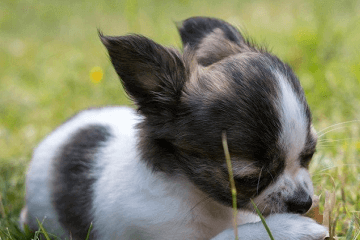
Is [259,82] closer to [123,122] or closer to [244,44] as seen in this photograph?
[244,44]

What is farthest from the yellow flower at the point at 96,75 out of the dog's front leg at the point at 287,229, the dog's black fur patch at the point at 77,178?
the dog's front leg at the point at 287,229

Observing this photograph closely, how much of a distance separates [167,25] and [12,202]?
654 cm

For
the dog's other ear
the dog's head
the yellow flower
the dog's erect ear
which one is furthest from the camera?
the yellow flower

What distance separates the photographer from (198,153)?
11.3 ft

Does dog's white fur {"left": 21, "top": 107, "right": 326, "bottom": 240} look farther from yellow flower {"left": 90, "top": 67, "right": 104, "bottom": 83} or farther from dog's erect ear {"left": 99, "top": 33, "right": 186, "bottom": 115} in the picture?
yellow flower {"left": 90, "top": 67, "right": 104, "bottom": 83}

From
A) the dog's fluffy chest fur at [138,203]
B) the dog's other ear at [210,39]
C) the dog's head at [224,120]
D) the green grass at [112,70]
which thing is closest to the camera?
the dog's head at [224,120]

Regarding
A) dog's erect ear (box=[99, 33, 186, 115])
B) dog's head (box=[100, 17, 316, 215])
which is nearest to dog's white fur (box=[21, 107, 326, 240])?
dog's head (box=[100, 17, 316, 215])

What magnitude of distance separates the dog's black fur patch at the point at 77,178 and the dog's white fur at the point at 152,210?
0.09 meters

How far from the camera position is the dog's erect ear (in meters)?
3.43

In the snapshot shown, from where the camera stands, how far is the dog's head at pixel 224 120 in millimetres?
3268

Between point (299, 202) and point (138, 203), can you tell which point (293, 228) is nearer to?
point (299, 202)

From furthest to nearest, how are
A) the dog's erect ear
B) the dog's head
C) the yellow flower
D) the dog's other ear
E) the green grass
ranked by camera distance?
1. the yellow flower
2. the green grass
3. the dog's other ear
4. the dog's erect ear
5. the dog's head

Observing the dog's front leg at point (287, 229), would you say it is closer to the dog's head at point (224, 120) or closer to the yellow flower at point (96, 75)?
the dog's head at point (224, 120)

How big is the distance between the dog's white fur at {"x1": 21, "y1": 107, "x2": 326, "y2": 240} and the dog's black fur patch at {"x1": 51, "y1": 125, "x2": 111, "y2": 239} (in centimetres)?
9
